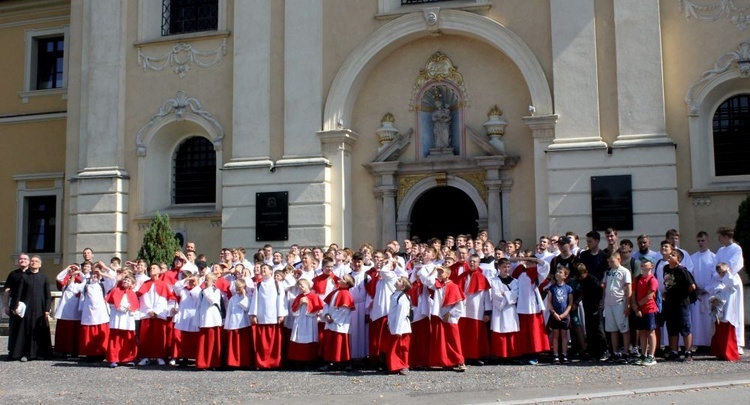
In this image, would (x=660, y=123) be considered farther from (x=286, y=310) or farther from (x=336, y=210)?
(x=286, y=310)

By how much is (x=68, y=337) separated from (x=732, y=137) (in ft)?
43.9

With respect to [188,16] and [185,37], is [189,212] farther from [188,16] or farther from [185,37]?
[188,16]

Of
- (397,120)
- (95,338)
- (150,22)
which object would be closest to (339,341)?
(95,338)

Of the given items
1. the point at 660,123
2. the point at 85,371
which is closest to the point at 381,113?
the point at 660,123

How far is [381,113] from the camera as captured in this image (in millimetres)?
19891

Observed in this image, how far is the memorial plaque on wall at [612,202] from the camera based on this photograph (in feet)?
56.2

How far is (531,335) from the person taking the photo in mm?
13039

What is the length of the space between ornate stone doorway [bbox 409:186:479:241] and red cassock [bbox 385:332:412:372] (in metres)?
7.11

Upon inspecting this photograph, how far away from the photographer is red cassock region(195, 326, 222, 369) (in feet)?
44.5

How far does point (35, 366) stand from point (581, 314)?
885cm

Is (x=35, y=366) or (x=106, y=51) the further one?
(x=106, y=51)

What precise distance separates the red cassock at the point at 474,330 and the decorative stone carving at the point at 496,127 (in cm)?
612

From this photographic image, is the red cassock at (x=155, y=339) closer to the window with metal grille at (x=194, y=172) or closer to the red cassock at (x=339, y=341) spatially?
the red cassock at (x=339, y=341)

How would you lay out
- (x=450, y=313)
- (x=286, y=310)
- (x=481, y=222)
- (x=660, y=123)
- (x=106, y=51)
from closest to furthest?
(x=450, y=313)
(x=286, y=310)
(x=660, y=123)
(x=481, y=222)
(x=106, y=51)
